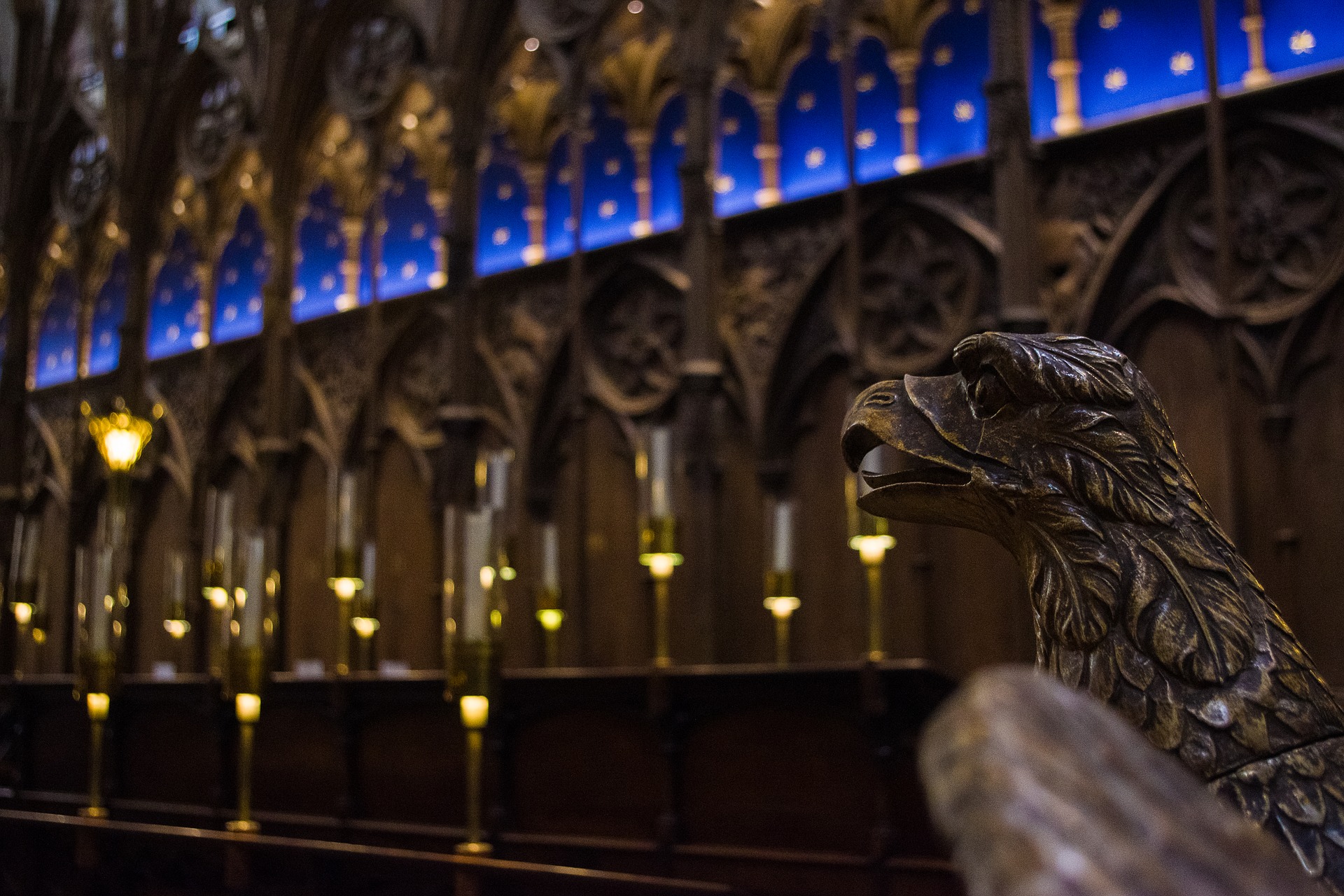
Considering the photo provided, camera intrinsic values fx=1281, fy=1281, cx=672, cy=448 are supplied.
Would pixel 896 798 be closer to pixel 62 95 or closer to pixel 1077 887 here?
pixel 1077 887

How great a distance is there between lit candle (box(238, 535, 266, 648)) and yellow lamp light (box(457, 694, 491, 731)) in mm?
1230

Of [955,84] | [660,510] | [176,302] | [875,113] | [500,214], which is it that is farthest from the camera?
[176,302]

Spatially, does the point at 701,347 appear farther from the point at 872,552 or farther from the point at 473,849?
the point at 473,849

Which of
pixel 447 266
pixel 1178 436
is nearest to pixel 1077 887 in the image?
pixel 1178 436

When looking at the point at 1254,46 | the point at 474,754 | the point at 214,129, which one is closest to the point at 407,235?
the point at 214,129

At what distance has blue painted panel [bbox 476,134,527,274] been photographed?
8805 mm

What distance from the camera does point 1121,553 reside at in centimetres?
142

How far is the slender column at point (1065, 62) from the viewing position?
21.2 feet

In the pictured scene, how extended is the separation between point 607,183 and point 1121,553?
7296mm

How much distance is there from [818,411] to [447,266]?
7.59 ft

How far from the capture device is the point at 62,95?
1098cm

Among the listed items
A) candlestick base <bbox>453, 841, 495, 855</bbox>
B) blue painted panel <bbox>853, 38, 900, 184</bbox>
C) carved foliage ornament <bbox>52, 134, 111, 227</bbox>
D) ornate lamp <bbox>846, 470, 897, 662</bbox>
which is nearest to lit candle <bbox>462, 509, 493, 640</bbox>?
candlestick base <bbox>453, 841, 495, 855</bbox>

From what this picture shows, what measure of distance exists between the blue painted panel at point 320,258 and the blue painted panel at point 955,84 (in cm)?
475

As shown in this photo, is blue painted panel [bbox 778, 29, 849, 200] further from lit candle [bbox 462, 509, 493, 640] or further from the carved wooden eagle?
the carved wooden eagle
